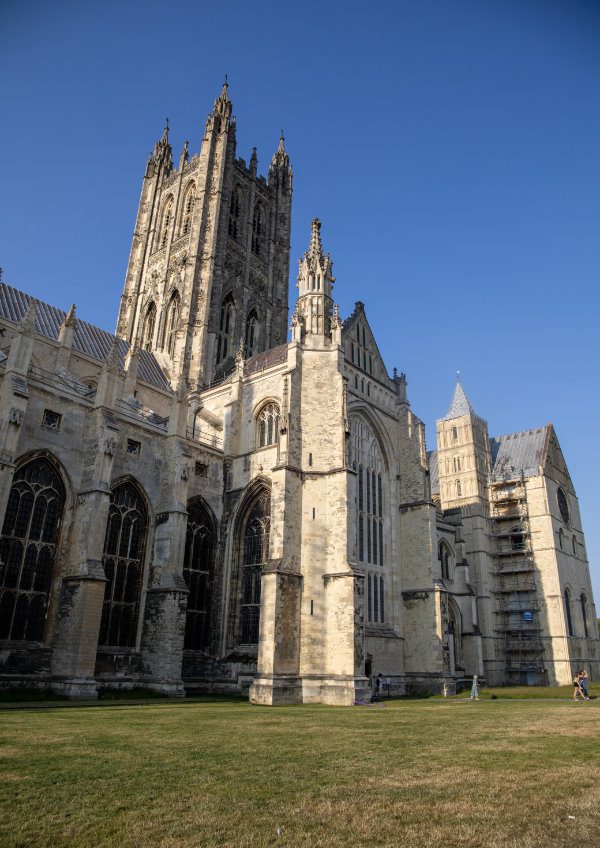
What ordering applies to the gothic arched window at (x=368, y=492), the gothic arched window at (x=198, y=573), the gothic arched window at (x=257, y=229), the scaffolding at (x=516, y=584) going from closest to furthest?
the gothic arched window at (x=198, y=573) → the gothic arched window at (x=368, y=492) → the scaffolding at (x=516, y=584) → the gothic arched window at (x=257, y=229)

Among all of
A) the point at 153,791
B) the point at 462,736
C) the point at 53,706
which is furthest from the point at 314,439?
the point at 153,791

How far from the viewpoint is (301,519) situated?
27.2 metres

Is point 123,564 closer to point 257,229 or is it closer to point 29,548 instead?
point 29,548

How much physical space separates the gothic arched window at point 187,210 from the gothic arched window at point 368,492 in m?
26.4

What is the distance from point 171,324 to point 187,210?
11963mm

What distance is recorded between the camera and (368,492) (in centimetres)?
3412

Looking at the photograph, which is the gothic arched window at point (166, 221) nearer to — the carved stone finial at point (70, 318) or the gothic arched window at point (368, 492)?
the carved stone finial at point (70, 318)

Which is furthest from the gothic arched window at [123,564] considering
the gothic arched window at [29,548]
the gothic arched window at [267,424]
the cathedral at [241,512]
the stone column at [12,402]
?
the gothic arched window at [267,424]

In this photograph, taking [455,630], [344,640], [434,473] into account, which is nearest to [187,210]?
[434,473]

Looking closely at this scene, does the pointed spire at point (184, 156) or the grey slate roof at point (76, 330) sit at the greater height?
the pointed spire at point (184, 156)

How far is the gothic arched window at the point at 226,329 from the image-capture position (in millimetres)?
45938

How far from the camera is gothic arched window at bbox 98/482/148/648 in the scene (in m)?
25.2

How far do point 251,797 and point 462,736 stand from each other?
23.3 ft

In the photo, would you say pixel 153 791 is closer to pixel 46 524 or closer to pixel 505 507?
pixel 46 524
